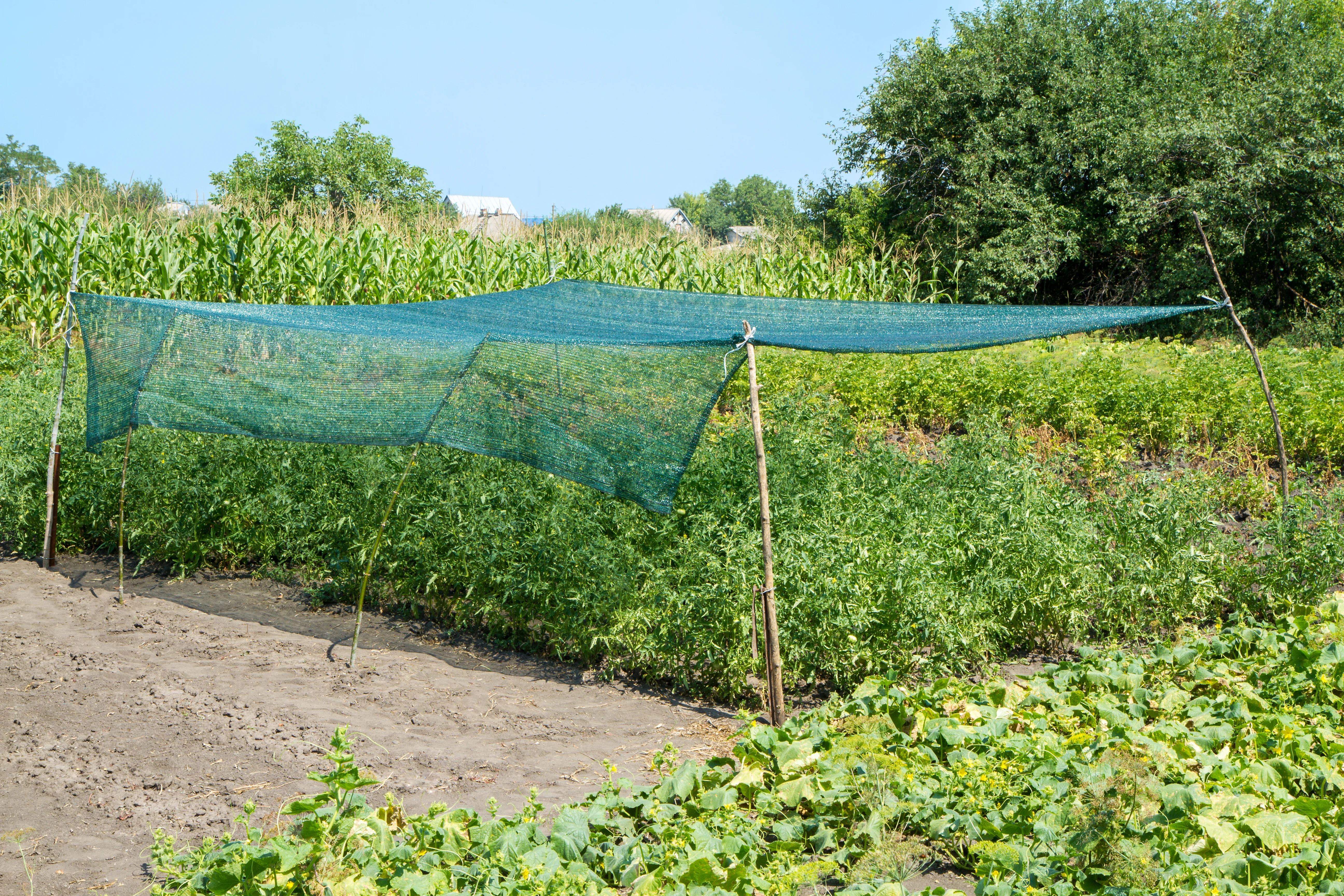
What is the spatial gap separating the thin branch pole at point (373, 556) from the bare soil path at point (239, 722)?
0.07 meters

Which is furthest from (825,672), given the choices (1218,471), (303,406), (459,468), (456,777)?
(1218,471)

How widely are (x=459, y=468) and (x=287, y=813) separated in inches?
111

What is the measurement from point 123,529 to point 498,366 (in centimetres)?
310

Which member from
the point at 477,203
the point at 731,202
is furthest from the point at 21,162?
the point at 731,202

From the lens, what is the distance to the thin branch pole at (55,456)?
20.3ft

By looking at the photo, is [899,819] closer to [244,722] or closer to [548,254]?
[244,722]

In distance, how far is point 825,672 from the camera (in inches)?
193

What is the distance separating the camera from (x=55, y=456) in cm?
641

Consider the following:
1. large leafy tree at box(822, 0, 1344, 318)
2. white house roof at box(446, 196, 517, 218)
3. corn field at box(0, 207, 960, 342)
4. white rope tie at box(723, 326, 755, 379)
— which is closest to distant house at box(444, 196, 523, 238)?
corn field at box(0, 207, 960, 342)

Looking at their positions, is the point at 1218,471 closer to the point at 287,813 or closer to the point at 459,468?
the point at 459,468

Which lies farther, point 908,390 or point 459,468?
point 908,390

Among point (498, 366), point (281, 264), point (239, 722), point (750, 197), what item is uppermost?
point (750, 197)

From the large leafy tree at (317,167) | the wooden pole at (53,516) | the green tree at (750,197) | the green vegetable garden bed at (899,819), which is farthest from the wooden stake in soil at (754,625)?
the green tree at (750,197)

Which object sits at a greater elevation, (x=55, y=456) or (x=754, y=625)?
(x=55, y=456)
